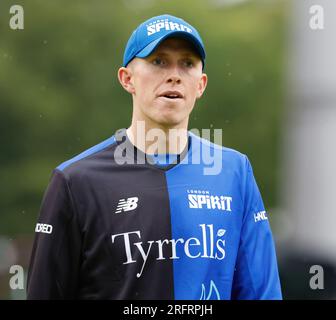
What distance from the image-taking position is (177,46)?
4.67 m

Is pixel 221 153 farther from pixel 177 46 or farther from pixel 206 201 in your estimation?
pixel 177 46

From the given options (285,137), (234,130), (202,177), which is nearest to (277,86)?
(285,137)

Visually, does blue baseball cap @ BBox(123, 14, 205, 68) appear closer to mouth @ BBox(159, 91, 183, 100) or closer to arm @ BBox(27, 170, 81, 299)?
mouth @ BBox(159, 91, 183, 100)

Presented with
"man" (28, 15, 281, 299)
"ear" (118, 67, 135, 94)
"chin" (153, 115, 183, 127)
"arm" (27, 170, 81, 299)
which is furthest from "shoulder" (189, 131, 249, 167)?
"arm" (27, 170, 81, 299)

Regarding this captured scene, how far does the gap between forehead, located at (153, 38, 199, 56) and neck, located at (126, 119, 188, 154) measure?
1.14 feet

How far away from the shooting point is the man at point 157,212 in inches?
179

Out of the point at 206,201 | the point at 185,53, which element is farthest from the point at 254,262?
the point at 185,53

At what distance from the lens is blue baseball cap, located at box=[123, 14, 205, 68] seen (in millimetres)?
4633

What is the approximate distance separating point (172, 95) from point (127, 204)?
546 millimetres

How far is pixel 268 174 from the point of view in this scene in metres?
20.7
